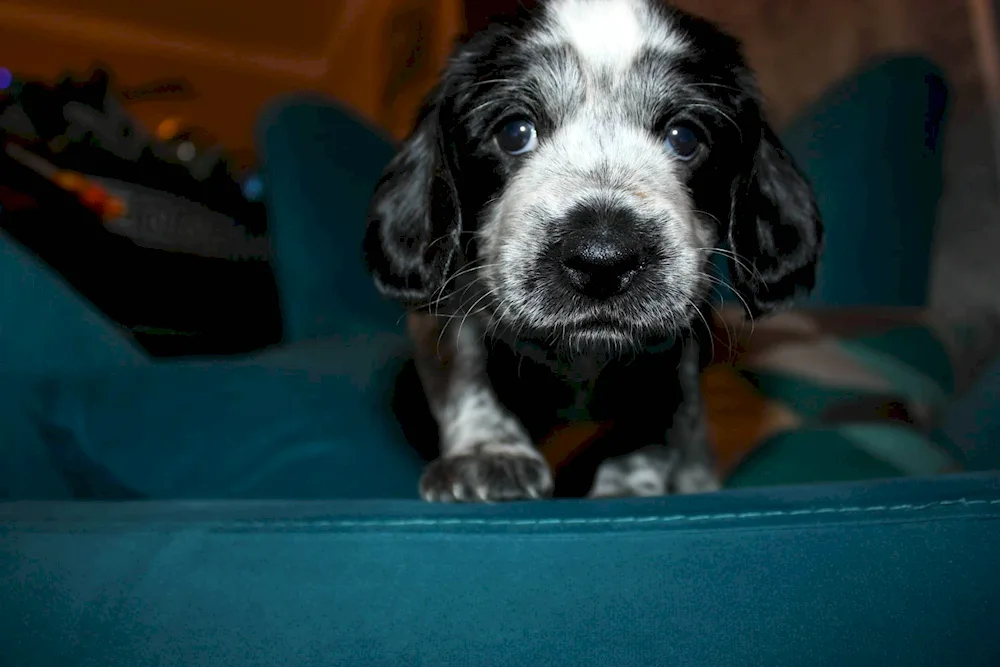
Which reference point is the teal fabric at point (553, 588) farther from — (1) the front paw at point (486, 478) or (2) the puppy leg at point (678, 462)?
(2) the puppy leg at point (678, 462)

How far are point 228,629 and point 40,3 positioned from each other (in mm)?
6490

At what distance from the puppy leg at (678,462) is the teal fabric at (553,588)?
501 mm

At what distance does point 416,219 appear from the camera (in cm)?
130

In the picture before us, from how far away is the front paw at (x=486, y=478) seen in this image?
1005mm

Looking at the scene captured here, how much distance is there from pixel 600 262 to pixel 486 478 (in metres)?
0.35

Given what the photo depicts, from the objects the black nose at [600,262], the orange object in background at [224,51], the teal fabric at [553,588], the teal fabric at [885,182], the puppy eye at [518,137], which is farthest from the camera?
the orange object in background at [224,51]

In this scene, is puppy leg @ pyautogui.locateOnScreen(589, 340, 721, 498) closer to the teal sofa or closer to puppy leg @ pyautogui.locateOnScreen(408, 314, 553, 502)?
puppy leg @ pyautogui.locateOnScreen(408, 314, 553, 502)

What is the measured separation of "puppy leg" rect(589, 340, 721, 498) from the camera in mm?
1253

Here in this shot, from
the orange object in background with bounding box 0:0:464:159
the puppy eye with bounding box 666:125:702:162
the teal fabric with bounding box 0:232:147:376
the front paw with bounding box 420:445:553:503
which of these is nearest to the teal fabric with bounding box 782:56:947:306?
the puppy eye with bounding box 666:125:702:162

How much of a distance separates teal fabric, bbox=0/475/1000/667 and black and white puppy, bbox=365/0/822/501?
1.25 feet

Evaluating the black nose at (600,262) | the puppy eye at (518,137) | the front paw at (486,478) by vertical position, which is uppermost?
the puppy eye at (518,137)

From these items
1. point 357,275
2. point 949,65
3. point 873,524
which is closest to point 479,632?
point 873,524

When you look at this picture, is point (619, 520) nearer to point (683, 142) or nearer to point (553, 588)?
point (553, 588)

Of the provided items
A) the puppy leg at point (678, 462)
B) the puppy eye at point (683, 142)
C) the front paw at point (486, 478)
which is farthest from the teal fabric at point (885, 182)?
the front paw at point (486, 478)
